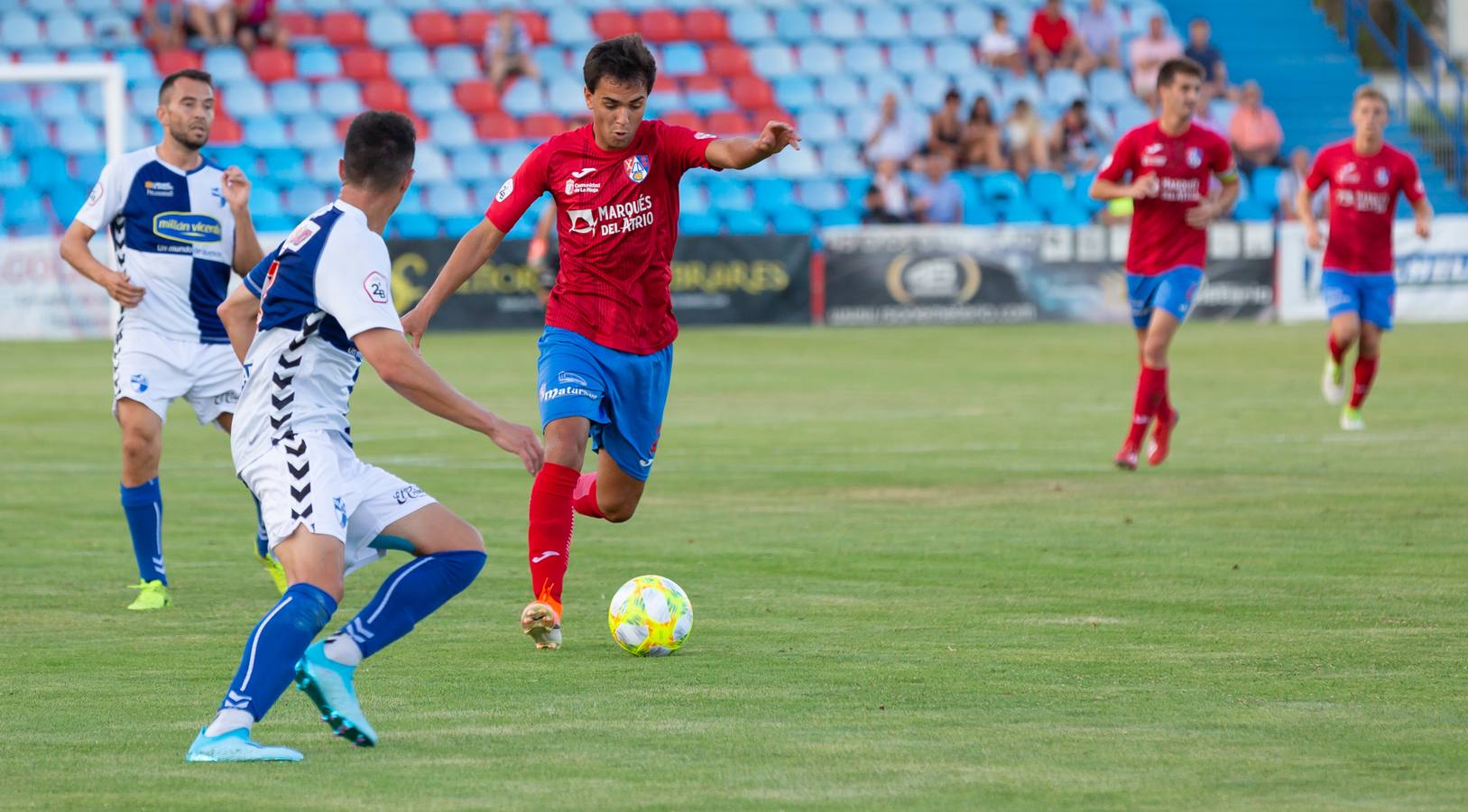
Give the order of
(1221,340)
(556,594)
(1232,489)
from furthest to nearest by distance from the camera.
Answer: (1221,340)
(1232,489)
(556,594)

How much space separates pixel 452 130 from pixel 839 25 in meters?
7.00

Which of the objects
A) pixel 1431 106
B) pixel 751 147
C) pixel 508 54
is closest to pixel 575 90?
pixel 508 54

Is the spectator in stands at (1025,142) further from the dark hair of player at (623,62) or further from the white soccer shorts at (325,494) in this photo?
the white soccer shorts at (325,494)

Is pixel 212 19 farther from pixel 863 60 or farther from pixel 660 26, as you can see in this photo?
pixel 863 60

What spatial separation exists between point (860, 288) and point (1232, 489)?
15531mm

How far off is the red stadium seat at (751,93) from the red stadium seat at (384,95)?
4923 millimetres

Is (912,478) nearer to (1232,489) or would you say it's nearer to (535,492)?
(1232,489)

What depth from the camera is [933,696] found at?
641 cm

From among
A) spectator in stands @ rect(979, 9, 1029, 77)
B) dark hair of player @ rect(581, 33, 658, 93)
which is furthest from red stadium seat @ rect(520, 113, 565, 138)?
dark hair of player @ rect(581, 33, 658, 93)

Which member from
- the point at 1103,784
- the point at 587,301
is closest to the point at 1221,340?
the point at 587,301

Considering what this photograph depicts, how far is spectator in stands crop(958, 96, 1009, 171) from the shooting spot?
3006 cm

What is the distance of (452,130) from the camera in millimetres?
30016

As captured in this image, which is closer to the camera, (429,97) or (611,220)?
(611,220)

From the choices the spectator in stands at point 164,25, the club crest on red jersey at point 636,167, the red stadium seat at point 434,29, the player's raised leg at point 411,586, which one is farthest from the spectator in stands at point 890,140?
the player's raised leg at point 411,586
